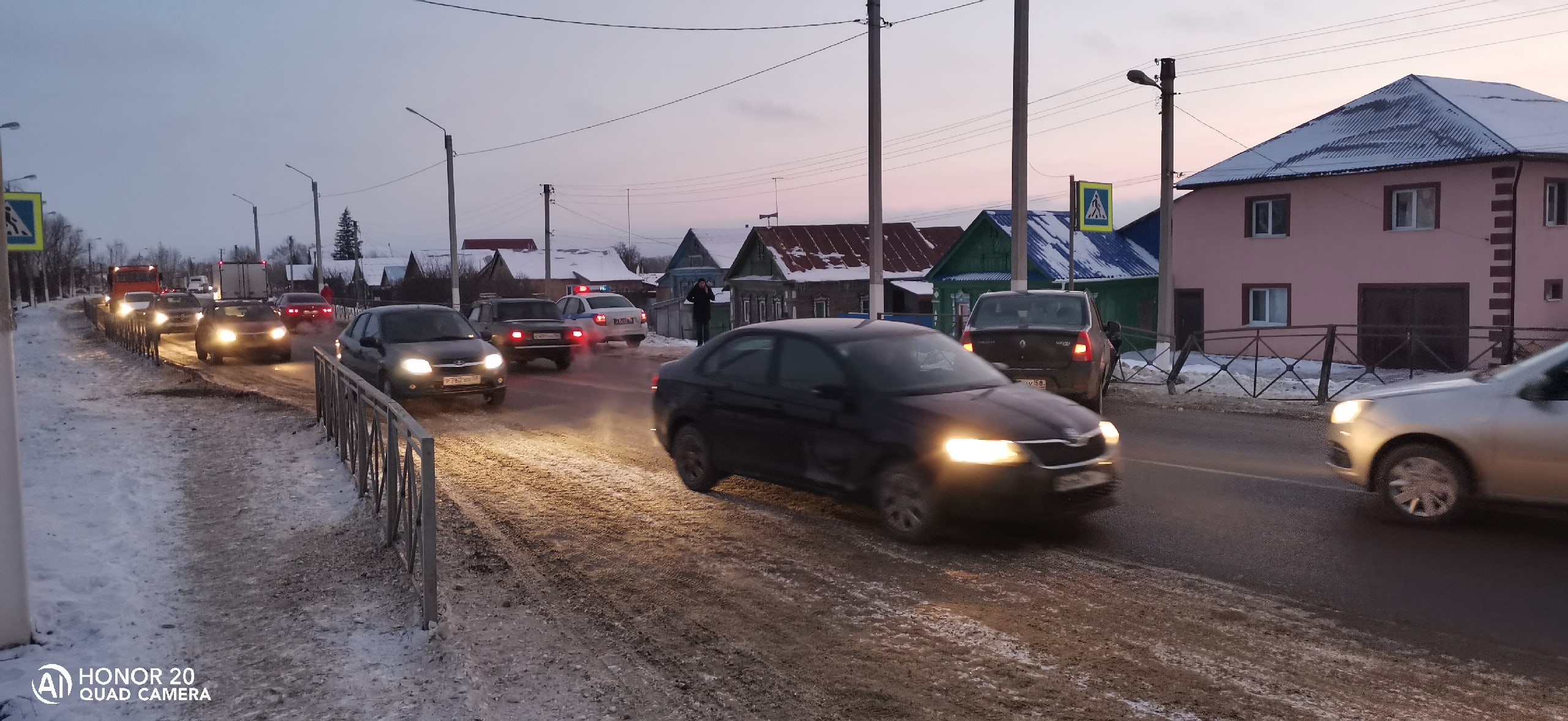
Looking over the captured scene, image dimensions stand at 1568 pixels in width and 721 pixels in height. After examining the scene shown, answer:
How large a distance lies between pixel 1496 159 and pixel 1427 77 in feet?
19.3

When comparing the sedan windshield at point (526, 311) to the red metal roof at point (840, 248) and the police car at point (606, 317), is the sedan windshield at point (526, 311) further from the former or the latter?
the red metal roof at point (840, 248)

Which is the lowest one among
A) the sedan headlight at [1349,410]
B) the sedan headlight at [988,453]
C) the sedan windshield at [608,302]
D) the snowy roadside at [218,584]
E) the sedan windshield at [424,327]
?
the snowy roadside at [218,584]

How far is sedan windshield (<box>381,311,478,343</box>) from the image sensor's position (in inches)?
592

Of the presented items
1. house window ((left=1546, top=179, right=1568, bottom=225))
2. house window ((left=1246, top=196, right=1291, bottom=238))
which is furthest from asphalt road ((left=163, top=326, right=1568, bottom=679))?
house window ((left=1246, top=196, right=1291, bottom=238))

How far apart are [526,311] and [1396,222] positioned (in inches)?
839

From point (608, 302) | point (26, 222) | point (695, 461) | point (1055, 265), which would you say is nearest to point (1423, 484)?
point (695, 461)

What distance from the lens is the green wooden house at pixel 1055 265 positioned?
112 feet

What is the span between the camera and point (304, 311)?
41750 mm

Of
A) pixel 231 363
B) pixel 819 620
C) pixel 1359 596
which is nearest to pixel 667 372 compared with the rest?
pixel 819 620

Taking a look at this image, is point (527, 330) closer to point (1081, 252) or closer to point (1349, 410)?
point (1349, 410)

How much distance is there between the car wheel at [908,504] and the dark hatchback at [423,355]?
29.6ft

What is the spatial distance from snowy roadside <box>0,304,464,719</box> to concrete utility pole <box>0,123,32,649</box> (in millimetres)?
149

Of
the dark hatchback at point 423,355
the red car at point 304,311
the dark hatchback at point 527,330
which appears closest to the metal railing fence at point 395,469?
the dark hatchback at point 423,355

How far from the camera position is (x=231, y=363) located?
81.1 feet
